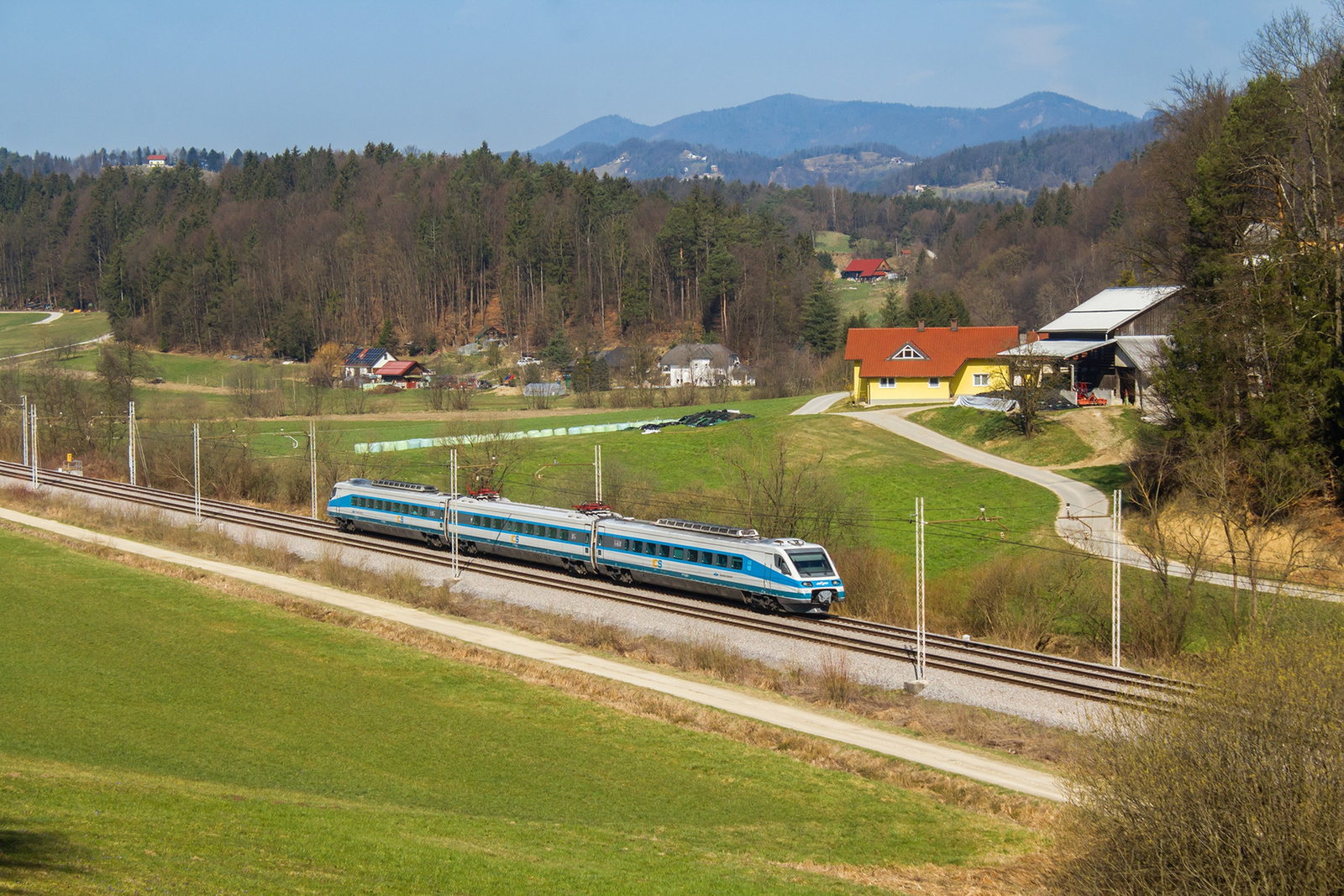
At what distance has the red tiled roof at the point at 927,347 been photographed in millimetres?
79688

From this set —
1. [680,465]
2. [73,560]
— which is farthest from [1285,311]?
[73,560]

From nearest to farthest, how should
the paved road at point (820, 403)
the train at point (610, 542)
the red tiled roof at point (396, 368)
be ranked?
the train at point (610, 542) < the paved road at point (820, 403) < the red tiled roof at point (396, 368)

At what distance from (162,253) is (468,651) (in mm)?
164368

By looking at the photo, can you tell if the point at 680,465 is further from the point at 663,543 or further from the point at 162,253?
the point at 162,253

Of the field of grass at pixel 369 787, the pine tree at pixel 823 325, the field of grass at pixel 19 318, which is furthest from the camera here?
the field of grass at pixel 19 318

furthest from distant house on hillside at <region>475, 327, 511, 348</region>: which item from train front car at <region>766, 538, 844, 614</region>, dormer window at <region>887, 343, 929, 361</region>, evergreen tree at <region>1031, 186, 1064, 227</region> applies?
train front car at <region>766, 538, 844, 614</region>

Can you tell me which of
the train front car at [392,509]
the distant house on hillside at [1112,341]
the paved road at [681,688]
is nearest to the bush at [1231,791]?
the paved road at [681,688]

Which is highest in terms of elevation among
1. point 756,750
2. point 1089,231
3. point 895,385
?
point 1089,231

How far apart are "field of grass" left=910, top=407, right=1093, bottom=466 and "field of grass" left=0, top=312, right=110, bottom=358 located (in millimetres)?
123645

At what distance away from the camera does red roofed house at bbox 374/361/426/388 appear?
130 m

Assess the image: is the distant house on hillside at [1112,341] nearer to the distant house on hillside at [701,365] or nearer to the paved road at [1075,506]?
the paved road at [1075,506]

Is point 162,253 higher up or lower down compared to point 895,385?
higher up

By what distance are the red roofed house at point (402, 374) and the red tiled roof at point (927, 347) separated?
65091 mm

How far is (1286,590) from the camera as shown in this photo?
118 feet
